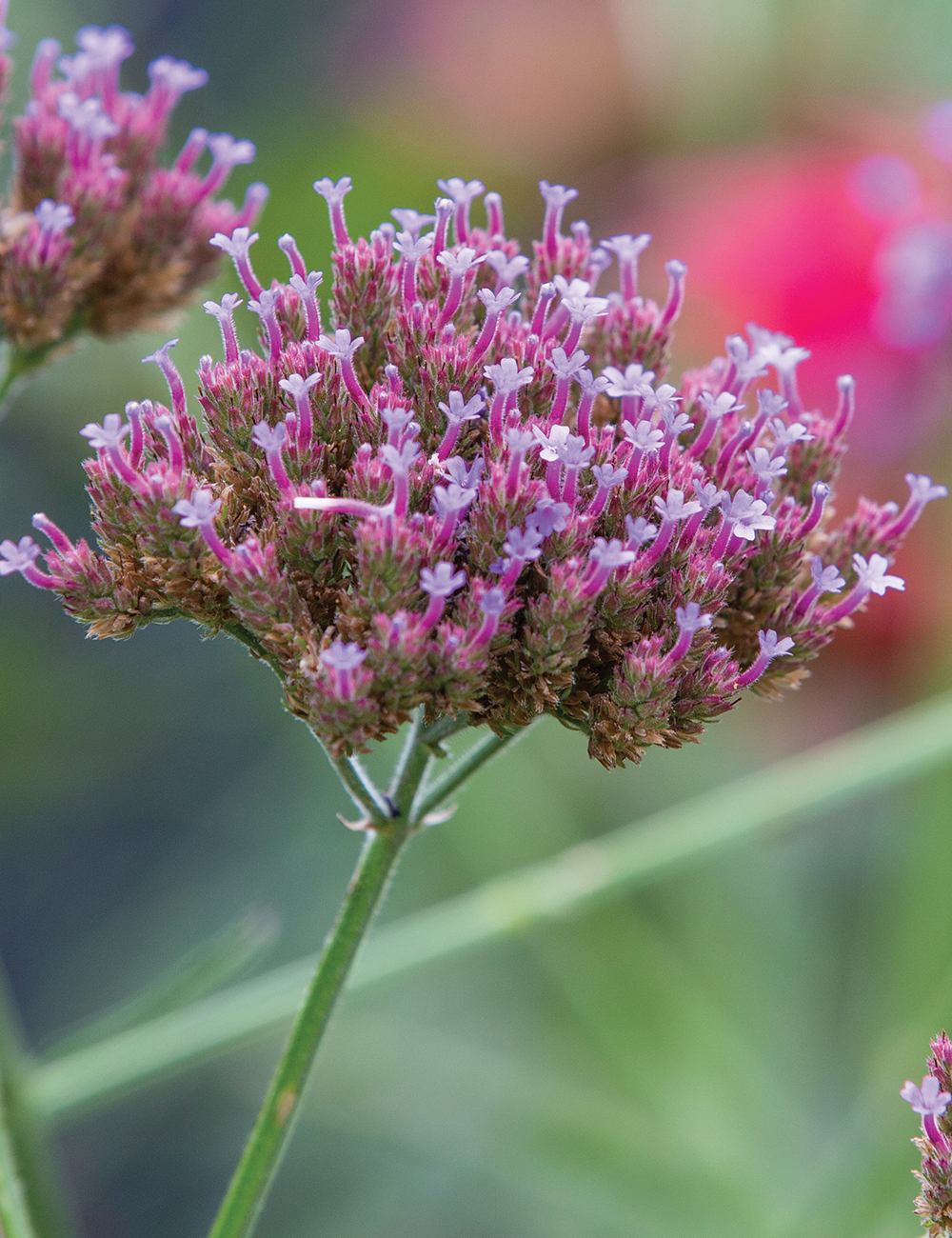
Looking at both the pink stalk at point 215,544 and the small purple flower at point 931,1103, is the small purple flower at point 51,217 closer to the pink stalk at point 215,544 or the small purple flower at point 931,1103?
the pink stalk at point 215,544

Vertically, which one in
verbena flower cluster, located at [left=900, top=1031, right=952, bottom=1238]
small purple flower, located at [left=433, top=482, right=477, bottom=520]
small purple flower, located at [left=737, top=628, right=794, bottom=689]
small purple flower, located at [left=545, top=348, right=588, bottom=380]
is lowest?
verbena flower cluster, located at [left=900, top=1031, right=952, bottom=1238]

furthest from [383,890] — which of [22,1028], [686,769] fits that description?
[22,1028]

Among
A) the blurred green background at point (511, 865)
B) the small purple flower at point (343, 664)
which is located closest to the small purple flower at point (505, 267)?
the small purple flower at point (343, 664)

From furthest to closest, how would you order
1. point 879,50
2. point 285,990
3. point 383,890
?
point 879,50, point 285,990, point 383,890

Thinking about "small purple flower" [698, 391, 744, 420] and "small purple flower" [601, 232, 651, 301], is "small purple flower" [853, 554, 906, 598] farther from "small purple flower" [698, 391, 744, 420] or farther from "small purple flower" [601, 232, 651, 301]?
"small purple flower" [601, 232, 651, 301]

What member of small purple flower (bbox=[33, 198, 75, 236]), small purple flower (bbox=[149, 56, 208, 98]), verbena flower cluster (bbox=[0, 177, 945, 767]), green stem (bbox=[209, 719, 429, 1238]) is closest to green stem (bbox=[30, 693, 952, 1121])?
green stem (bbox=[209, 719, 429, 1238])

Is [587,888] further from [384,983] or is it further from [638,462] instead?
[638,462]
